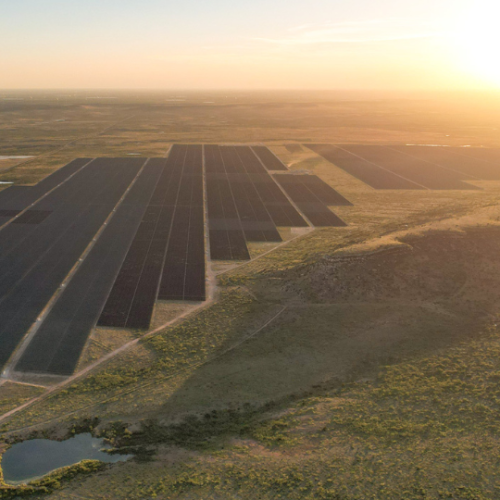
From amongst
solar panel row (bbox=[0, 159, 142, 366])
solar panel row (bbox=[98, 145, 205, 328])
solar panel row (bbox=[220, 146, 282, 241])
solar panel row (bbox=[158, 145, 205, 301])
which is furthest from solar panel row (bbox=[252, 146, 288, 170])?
solar panel row (bbox=[0, 159, 142, 366])

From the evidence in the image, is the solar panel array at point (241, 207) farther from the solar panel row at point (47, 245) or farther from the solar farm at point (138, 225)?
the solar panel row at point (47, 245)

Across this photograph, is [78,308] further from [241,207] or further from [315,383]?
[241,207]

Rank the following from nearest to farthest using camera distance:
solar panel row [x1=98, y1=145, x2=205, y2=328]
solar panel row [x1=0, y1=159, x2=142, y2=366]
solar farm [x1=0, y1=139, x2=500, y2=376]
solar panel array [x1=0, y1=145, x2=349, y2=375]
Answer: solar panel array [x1=0, y1=145, x2=349, y2=375] → solar farm [x1=0, y1=139, x2=500, y2=376] → solar panel row [x1=0, y1=159, x2=142, y2=366] → solar panel row [x1=98, y1=145, x2=205, y2=328]

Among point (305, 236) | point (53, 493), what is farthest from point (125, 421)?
point (305, 236)

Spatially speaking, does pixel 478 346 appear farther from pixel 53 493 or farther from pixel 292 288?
pixel 53 493

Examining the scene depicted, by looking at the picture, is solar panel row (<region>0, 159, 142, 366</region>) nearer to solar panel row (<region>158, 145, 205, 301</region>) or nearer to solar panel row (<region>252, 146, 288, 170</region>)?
solar panel row (<region>158, 145, 205, 301</region>)

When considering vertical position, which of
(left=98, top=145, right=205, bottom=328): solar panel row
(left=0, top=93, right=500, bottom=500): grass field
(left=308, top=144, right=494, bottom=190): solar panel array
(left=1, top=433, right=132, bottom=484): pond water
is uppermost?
(left=308, top=144, right=494, bottom=190): solar panel array

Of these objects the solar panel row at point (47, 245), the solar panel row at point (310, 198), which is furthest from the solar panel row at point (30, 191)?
the solar panel row at point (310, 198)
